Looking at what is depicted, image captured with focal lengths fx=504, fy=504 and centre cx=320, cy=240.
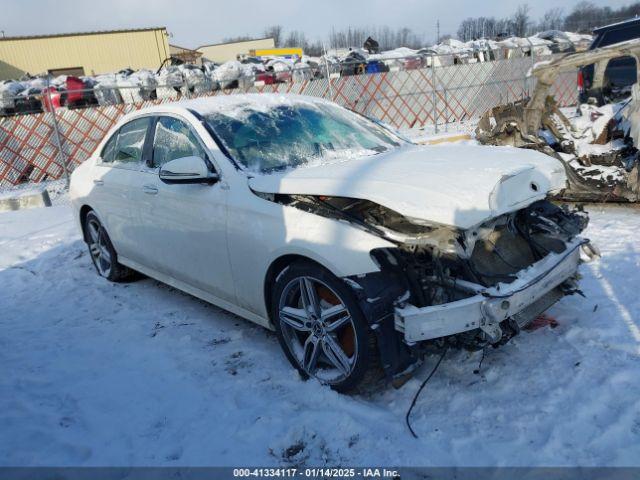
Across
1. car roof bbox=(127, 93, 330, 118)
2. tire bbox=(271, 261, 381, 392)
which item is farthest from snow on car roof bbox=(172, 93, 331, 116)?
tire bbox=(271, 261, 381, 392)

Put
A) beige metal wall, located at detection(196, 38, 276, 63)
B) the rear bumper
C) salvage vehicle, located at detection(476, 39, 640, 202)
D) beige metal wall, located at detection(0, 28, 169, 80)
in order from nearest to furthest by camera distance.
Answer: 1. the rear bumper
2. salvage vehicle, located at detection(476, 39, 640, 202)
3. beige metal wall, located at detection(0, 28, 169, 80)
4. beige metal wall, located at detection(196, 38, 276, 63)

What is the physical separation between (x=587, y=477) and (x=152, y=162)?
3.45m

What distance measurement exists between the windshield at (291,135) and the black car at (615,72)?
5128 mm

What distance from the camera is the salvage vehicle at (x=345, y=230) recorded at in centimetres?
251

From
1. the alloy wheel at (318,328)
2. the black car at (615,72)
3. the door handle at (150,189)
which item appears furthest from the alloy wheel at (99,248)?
the black car at (615,72)

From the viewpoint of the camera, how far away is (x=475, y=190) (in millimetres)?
2562

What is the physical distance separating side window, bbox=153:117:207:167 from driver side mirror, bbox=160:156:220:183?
0.61 ft

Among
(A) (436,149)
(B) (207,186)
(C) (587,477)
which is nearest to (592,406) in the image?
(C) (587,477)

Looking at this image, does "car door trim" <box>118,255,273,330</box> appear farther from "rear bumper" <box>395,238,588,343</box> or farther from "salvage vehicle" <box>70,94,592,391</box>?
"rear bumper" <box>395,238,588,343</box>

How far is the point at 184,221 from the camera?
352 cm

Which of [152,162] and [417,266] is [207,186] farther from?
[417,266]

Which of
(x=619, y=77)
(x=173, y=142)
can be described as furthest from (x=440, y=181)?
(x=619, y=77)

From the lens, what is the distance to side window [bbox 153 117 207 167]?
11.5 ft

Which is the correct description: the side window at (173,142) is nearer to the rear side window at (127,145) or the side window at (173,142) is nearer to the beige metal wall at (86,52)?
the rear side window at (127,145)
